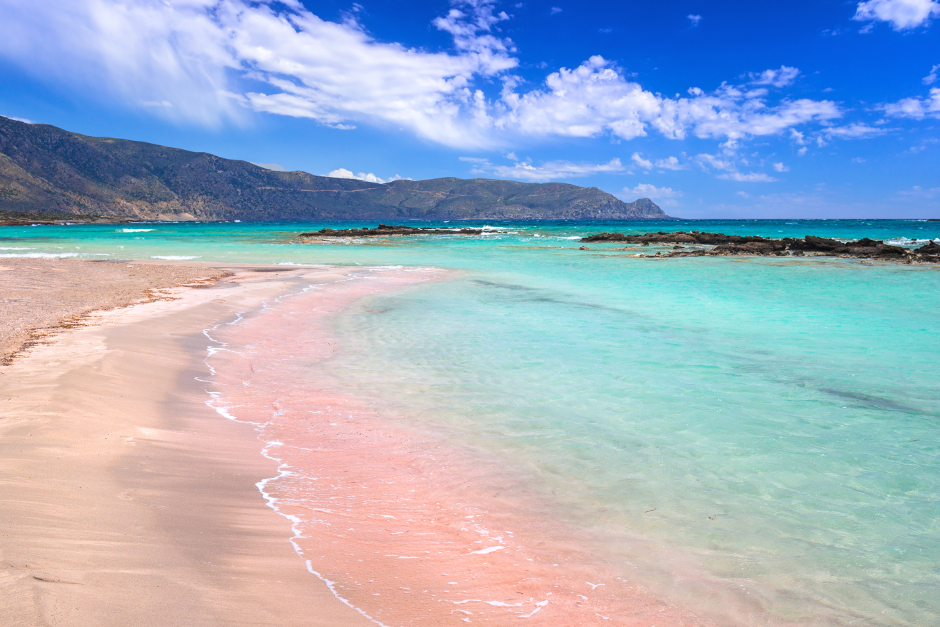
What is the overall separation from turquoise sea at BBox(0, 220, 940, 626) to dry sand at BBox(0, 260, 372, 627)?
1868 mm

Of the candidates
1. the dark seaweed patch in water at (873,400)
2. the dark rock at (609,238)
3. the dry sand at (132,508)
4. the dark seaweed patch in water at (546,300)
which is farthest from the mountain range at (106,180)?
the dark seaweed patch in water at (873,400)

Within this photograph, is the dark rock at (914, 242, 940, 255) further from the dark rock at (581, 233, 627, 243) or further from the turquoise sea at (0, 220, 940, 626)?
the turquoise sea at (0, 220, 940, 626)

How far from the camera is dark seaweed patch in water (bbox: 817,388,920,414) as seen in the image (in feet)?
18.1

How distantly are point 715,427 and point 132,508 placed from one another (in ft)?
16.2

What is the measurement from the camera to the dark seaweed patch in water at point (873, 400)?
5504mm

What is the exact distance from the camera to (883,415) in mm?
5309

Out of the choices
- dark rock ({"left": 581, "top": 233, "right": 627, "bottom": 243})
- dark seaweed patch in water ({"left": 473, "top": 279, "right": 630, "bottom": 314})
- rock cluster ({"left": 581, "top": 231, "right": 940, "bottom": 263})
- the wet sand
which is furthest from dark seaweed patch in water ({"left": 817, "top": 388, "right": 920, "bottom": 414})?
dark rock ({"left": 581, "top": 233, "right": 627, "bottom": 243})

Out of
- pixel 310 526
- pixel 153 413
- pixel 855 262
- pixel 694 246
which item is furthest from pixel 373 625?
pixel 694 246

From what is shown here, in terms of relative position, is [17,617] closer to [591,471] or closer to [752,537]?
[591,471]

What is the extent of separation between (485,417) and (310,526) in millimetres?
2416

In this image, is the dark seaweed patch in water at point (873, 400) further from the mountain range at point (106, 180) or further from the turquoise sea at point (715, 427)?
the mountain range at point (106, 180)

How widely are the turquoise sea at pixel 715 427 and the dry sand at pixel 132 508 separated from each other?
1868 millimetres

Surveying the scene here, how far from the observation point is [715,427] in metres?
5.01

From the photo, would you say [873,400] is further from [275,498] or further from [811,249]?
[811,249]
